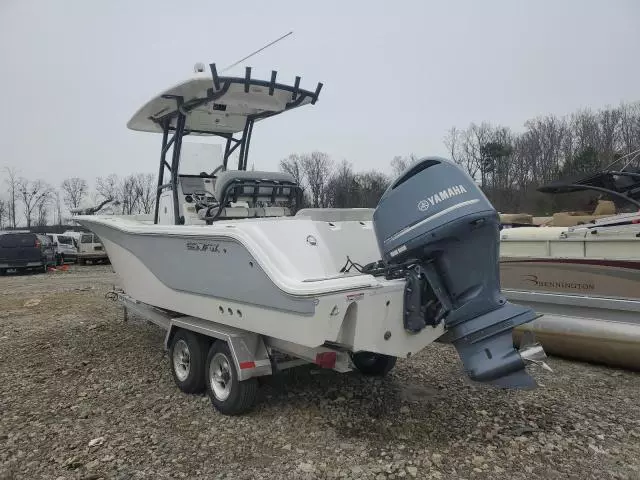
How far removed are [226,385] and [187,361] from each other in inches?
29.3

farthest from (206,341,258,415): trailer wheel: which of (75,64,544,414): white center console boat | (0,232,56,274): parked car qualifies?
(0,232,56,274): parked car

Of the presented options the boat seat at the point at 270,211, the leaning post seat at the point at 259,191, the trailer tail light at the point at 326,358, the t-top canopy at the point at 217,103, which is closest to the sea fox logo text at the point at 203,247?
the leaning post seat at the point at 259,191

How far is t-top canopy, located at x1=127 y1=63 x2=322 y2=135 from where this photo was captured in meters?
5.20

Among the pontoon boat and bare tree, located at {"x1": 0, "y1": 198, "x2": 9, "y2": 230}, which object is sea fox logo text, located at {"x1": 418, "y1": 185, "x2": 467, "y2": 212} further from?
bare tree, located at {"x1": 0, "y1": 198, "x2": 9, "y2": 230}

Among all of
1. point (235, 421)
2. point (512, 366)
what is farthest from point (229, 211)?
point (512, 366)

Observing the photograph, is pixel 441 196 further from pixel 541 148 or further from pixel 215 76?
pixel 541 148

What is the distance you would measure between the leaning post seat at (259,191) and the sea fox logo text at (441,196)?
2073 mm

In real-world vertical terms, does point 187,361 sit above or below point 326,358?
below

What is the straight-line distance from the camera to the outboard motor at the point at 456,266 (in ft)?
11.8

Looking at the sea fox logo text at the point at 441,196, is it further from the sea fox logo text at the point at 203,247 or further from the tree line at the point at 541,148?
the tree line at the point at 541,148

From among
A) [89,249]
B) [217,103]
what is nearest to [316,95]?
[217,103]

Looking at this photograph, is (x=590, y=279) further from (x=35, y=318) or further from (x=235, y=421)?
(x=35, y=318)

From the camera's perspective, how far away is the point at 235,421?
4.33m

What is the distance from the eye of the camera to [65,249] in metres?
23.9
